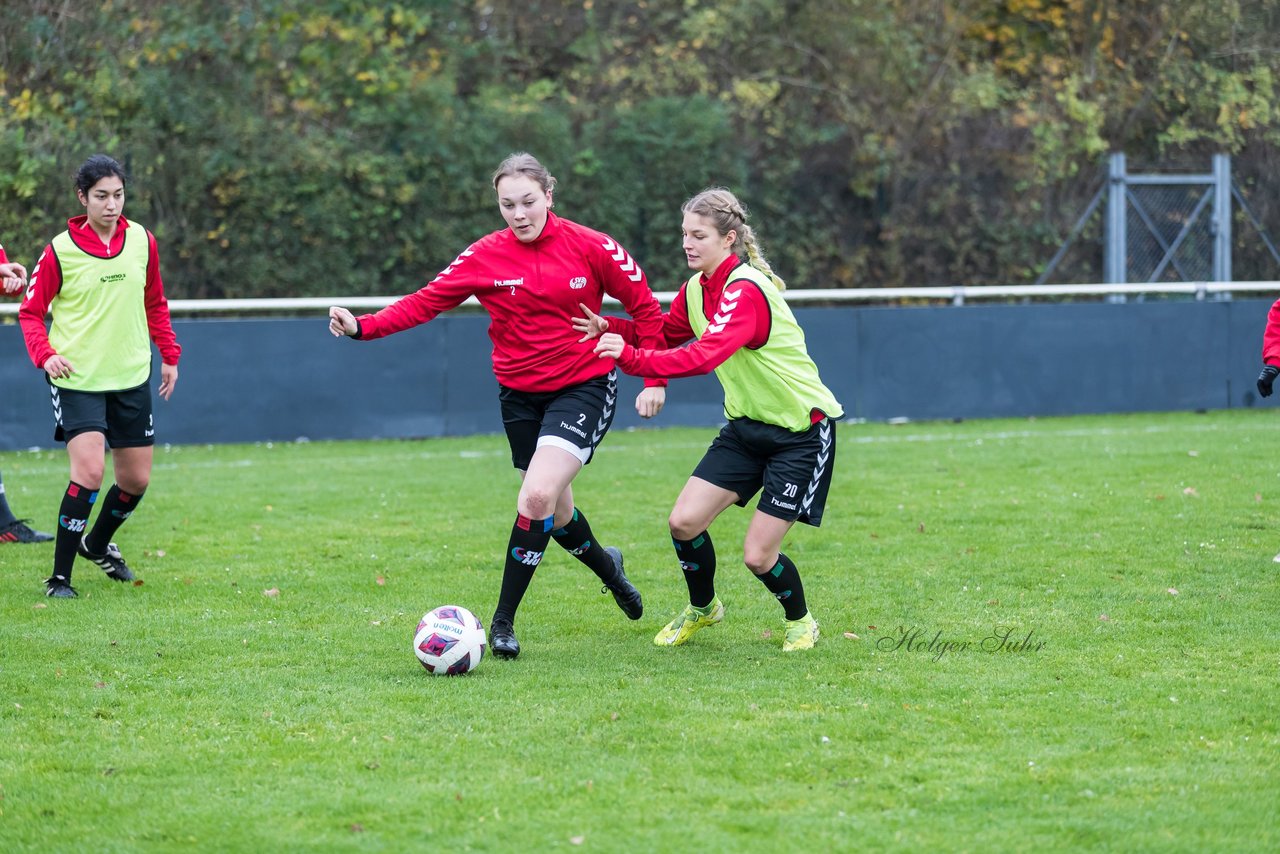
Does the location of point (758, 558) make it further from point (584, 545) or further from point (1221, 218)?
point (1221, 218)

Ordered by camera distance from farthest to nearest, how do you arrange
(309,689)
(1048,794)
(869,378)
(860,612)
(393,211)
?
(393,211), (869,378), (860,612), (309,689), (1048,794)

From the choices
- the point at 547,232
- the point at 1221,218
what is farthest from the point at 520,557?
the point at 1221,218

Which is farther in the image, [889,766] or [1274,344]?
[1274,344]

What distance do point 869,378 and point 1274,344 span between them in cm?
763

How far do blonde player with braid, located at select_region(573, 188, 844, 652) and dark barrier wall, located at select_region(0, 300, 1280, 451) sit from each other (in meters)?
8.38

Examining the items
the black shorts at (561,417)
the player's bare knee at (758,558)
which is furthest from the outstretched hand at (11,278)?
the player's bare knee at (758,558)

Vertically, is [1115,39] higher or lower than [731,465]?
higher

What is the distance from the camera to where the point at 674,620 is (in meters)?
6.55

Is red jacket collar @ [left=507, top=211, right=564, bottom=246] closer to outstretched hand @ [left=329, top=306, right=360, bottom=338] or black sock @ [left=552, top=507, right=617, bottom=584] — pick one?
outstretched hand @ [left=329, top=306, right=360, bottom=338]

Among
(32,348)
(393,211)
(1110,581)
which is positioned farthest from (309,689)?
(393,211)

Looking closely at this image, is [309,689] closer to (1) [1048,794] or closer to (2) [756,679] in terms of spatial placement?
(2) [756,679]

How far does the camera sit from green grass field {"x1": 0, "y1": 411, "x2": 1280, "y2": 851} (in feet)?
13.8

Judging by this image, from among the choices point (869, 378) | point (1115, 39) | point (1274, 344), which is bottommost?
point (869, 378)

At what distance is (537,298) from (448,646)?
4.84 feet
